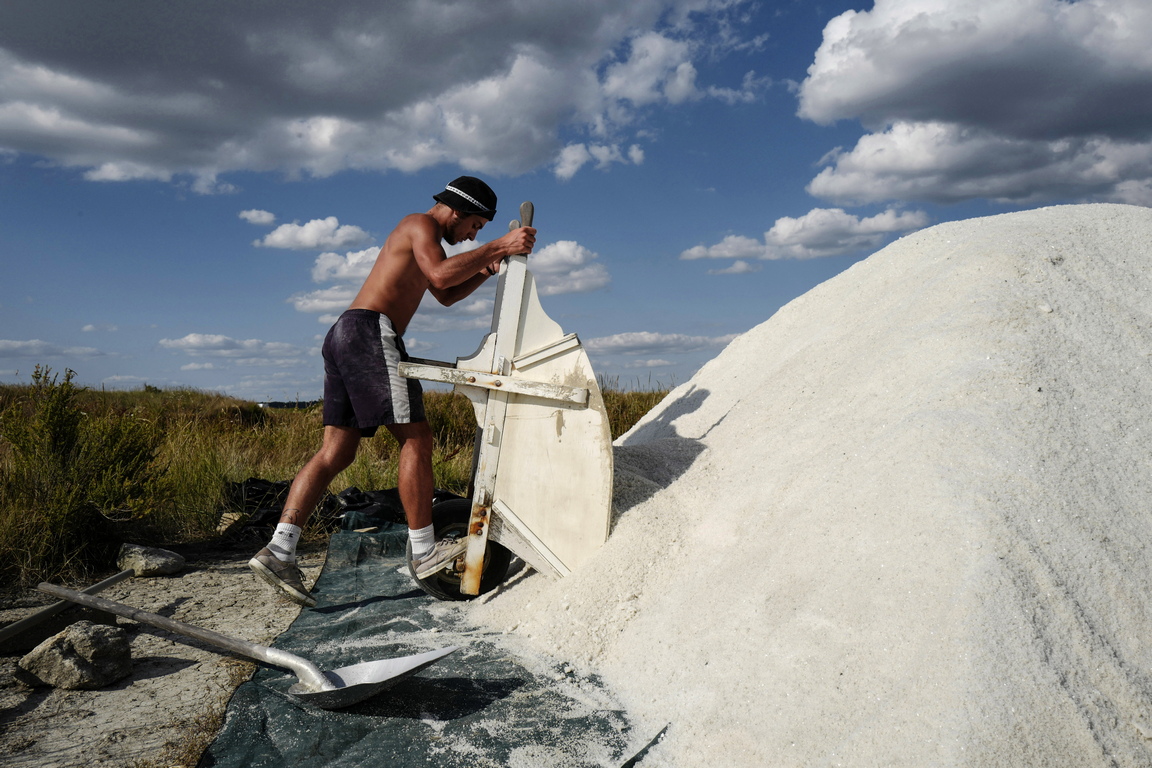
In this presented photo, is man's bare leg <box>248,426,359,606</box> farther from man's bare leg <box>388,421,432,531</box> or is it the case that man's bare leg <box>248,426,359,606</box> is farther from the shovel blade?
the shovel blade

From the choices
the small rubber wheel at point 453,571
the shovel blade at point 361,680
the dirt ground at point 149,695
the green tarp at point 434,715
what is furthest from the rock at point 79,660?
the small rubber wheel at point 453,571

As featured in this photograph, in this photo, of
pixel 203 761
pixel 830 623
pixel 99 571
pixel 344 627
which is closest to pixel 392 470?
pixel 99 571

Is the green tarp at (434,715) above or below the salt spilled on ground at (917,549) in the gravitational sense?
below

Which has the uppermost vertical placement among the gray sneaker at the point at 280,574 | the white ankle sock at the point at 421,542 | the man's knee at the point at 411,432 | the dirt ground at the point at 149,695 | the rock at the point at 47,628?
the man's knee at the point at 411,432

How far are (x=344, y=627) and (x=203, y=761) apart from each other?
3.54 ft

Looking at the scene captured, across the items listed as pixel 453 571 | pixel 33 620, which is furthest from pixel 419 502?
pixel 33 620

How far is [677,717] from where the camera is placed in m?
2.20

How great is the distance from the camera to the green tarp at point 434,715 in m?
2.07

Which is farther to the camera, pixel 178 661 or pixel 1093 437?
pixel 178 661

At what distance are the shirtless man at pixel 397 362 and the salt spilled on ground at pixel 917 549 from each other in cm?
75

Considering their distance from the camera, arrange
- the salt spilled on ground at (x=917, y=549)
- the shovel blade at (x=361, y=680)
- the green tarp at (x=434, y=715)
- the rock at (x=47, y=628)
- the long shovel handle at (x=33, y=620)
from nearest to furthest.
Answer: the salt spilled on ground at (x=917, y=549) < the green tarp at (x=434, y=715) < the shovel blade at (x=361, y=680) < the long shovel handle at (x=33, y=620) < the rock at (x=47, y=628)

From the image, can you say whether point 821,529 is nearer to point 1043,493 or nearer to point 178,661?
point 1043,493

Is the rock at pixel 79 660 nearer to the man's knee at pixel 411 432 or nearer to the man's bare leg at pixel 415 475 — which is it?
the man's bare leg at pixel 415 475

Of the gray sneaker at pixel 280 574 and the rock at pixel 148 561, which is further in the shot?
the rock at pixel 148 561
